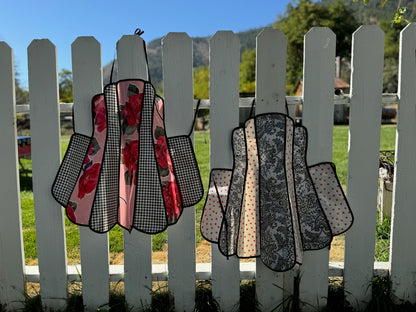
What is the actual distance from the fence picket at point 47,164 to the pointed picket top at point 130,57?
35 cm

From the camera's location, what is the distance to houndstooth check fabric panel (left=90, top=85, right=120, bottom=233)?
5.75 ft

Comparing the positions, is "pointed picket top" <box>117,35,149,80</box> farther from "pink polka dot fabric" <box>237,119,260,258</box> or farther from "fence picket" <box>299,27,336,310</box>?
"fence picket" <box>299,27,336,310</box>

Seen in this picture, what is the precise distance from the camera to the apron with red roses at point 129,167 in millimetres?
1742

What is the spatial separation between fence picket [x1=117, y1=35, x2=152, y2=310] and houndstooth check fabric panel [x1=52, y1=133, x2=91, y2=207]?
Result: 365 millimetres

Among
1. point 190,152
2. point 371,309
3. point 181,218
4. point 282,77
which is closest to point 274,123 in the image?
point 282,77

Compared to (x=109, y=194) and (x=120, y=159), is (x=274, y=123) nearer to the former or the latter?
(x=120, y=159)

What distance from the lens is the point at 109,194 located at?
178 cm

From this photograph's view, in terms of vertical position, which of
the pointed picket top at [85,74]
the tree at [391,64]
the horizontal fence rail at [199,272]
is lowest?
the horizontal fence rail at [199,272]

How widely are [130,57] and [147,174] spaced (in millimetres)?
599

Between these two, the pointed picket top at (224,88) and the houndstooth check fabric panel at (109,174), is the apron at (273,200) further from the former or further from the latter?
the houndstooth check fabric panel at (109,174)

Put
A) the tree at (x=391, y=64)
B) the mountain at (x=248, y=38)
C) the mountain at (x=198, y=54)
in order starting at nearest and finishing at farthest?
the tree at (x=391, y=64), the mountain at (x=248, y=38), the mountain at (x=198, y=54)

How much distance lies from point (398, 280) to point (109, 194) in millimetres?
1645

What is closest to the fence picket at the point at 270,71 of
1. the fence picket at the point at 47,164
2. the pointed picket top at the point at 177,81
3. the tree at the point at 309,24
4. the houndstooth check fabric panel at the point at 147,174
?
the pointed picket top at the point at 177,81

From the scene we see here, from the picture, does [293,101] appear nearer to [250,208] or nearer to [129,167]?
[250,208]
